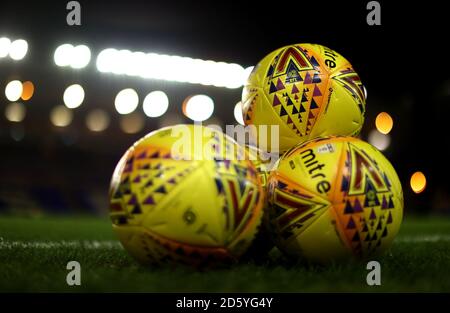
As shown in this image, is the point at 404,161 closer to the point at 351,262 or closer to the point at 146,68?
the point at 146,68

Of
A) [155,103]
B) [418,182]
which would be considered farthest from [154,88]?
[418,182]

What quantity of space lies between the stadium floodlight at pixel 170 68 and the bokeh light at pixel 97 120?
3.51 metres

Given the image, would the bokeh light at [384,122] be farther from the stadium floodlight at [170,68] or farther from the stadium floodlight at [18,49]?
the stadium floodlight at [18,49]

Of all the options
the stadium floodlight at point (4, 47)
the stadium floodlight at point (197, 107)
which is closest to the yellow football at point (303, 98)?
the stadium floodlight at point (4, 47)

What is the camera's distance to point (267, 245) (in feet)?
12.1

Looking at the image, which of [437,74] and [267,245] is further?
[437,74]

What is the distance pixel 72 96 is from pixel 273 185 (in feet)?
58.8

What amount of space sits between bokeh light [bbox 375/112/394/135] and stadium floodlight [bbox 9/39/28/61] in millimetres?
16093

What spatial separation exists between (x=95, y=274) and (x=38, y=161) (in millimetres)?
19336

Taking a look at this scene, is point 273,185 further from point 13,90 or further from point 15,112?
point 15,112

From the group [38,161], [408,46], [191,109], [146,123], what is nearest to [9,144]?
[38,161]

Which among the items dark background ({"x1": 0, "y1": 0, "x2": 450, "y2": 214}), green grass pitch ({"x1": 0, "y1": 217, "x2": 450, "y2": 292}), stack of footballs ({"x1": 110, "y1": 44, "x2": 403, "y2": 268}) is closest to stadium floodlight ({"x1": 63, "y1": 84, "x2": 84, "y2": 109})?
dark background ({"x1": 0, "y1": 0, "x2": 450, "y2": 214})

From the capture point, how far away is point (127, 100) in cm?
2062

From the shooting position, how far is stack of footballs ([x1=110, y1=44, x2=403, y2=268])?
9.56 ft
